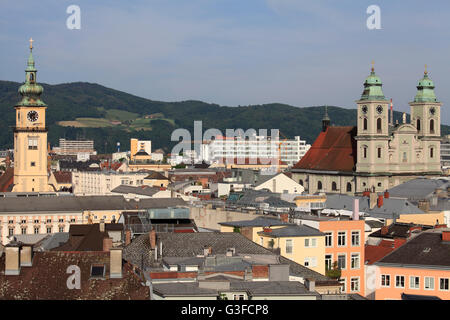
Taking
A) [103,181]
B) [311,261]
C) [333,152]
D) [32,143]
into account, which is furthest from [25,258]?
[103,181]

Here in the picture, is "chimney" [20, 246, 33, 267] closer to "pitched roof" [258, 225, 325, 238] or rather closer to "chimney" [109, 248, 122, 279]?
"chimney" [109, 248, 122, 279]

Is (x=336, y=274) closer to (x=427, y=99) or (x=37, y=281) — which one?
(x=37, y=281)

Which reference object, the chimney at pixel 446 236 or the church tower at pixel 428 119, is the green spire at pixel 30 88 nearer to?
the church tower at pixel 428 119

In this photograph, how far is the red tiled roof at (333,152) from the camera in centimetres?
11769

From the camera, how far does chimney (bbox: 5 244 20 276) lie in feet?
88.3

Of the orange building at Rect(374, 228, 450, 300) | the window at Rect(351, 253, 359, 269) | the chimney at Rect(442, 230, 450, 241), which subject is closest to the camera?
the orange building at Rect(374, 228, 450, 300)

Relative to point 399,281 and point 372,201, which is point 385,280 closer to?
point 399,281

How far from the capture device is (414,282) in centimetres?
4159

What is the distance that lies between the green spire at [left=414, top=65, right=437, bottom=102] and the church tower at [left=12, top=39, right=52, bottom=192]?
1964 inches

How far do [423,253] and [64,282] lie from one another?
21.2 meters

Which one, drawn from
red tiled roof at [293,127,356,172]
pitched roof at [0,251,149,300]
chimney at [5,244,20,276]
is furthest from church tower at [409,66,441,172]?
chimney at [5,244,20,276]

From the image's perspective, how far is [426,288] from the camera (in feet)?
135

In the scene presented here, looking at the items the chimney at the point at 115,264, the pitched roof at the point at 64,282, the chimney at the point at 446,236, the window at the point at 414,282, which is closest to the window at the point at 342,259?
the chimney at the point at 446,236
